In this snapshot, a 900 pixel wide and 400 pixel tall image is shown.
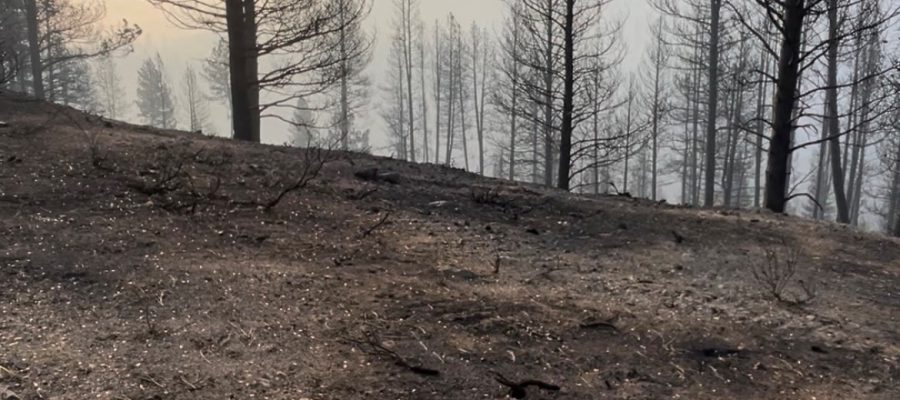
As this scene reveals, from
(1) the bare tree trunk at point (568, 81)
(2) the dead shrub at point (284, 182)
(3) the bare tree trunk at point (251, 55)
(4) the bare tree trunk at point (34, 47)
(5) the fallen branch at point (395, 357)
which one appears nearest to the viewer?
(5) the fallen branch at point (395, 357)

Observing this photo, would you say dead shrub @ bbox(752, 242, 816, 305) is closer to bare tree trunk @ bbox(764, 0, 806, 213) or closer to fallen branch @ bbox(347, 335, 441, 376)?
fallen branch @ bbox(347, 335, 441, 376)

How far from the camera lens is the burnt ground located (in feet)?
8.17

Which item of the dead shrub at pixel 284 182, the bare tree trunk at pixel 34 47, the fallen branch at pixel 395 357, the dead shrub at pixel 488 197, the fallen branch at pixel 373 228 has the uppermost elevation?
the bare tree trunk at pixel 34 47

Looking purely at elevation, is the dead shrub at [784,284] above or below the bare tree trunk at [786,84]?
below

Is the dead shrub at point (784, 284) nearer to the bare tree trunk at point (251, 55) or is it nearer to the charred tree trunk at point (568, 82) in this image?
the charred tree trunk at point (568, 82)

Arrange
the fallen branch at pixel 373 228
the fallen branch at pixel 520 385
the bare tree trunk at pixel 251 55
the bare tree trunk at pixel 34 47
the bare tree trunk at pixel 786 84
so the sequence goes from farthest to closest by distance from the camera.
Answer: the bare tree trunk at pixel 34 47, the bare tree trunk at pixel 251 55, the bare tree trunk at pixel 786 84, the fallen branch at pixel 373 228, the fallen branch at pixel 520 385

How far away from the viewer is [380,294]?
3.33 m

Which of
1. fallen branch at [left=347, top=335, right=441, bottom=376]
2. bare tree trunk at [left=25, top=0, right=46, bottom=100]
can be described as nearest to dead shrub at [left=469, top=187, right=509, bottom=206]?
fallen branch at [left=347, top=335, right=441, bottom=376]

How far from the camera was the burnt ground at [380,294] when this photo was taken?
2.49 m

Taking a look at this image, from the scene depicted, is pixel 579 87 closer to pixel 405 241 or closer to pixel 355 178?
pixel 355 178

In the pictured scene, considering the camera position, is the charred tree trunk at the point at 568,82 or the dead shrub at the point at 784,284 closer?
the dead shrub at the point at 784,284

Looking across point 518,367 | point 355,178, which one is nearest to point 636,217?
point 355,178

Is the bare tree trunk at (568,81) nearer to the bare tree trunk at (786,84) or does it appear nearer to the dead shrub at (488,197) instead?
the bare tree trunk at (786,84)

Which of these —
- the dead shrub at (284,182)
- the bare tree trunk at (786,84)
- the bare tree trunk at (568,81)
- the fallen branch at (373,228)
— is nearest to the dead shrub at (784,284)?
the fallen branch at (373,228)
